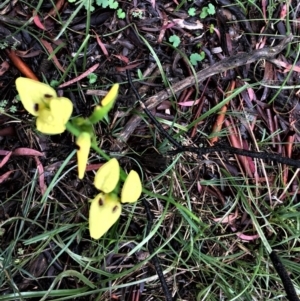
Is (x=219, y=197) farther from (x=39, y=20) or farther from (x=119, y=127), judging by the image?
(x=39, y=20)

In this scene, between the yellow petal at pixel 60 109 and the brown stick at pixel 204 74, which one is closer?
the yellow petal at pixel 60 109

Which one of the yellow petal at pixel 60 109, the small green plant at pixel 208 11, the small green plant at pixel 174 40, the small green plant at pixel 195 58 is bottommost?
the small green plant at pixel 195 58

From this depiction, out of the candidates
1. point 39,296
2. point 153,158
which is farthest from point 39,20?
point 39,296

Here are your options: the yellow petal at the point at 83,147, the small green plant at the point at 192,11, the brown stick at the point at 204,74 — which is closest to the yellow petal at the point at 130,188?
the yellow petal at the point at 83,147

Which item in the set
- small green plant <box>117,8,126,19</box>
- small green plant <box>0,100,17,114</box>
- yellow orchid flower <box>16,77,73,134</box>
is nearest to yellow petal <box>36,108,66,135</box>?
yellow orchid flower <box>16,77,73,134</box>

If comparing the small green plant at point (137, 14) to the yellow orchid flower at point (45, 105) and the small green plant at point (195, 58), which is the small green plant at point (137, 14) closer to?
the small green plant at point (195, 58)

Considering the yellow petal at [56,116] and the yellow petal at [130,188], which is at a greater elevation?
the yellow petal at [56,116]
